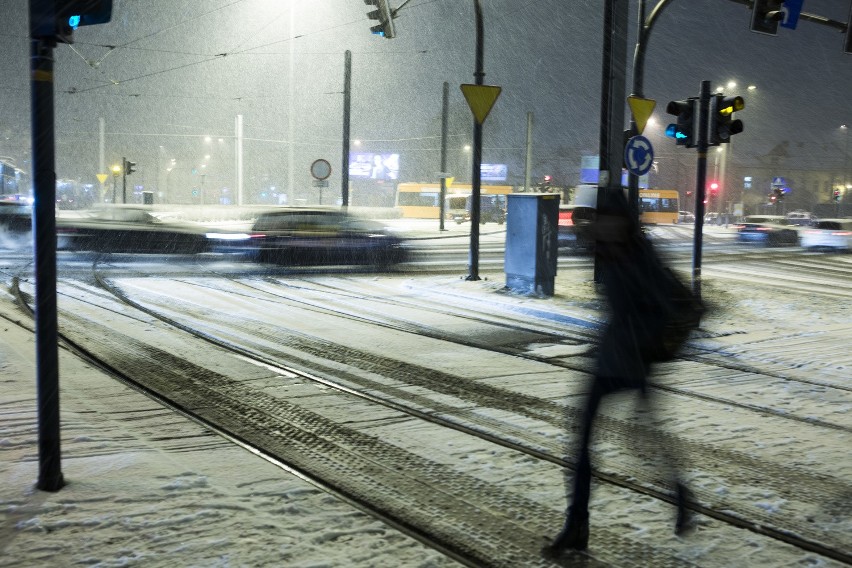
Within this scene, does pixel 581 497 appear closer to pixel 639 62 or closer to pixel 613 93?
pixel 613 93

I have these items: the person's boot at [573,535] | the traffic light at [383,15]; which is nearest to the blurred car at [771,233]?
the traffic light at [383,15]

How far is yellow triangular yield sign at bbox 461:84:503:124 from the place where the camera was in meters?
14.3

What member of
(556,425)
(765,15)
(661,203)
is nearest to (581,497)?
(556,425)

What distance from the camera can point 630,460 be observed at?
5.14 meters

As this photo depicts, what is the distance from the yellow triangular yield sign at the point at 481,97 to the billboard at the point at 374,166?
62.1m

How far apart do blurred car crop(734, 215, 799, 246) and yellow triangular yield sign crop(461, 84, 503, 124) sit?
77.4 feet

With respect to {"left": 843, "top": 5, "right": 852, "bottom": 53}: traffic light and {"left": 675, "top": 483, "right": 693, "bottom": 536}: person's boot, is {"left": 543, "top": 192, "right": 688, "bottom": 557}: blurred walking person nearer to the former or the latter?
{"left": 675, "top": 483, "right": 693, "bottom": 536}: person's boot

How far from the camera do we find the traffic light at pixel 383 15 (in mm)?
14430

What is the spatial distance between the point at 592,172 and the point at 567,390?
46.6 metres

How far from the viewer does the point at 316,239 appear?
18.4 meters

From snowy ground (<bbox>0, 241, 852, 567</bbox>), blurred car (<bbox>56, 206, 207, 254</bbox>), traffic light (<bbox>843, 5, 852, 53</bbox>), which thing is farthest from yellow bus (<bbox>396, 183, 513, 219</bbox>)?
snowy ground (<bbox>0, 241, 852, 567</bbox>)

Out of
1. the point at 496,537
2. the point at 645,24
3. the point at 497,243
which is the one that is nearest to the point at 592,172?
the point at 497,243

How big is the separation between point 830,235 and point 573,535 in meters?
31.0

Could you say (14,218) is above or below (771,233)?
above
